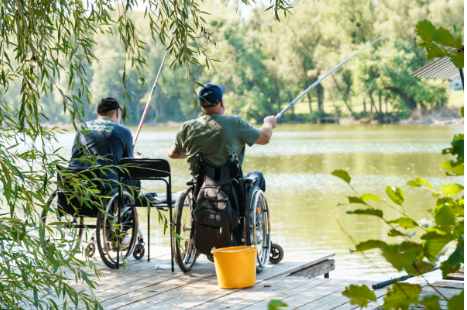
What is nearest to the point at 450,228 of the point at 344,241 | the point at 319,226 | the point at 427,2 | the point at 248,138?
the point at 248,138

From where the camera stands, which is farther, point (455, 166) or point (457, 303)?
point (455, 166)

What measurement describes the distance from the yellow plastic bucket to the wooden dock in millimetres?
45

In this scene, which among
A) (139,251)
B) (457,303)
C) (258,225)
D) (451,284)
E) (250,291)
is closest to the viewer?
(457,303)

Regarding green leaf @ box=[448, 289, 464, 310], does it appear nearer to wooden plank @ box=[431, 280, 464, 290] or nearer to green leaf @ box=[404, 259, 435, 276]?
green leaf @ box=[404, 259, 435, 276]

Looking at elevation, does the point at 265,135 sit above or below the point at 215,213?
above

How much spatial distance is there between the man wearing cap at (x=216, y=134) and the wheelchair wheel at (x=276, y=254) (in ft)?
2.33

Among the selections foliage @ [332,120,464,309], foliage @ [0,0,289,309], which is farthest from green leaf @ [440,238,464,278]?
foliage @ [0,0,289,309]

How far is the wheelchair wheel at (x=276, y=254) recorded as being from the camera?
12.7 feet

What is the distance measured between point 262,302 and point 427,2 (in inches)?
1356

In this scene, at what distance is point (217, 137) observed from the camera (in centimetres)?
349

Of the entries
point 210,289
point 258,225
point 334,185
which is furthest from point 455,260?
point 334,185

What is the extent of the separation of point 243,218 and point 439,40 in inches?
112

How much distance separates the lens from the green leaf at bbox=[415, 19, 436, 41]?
723 mm

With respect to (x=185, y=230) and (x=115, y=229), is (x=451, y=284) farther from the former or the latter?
(x=115, y=229)
